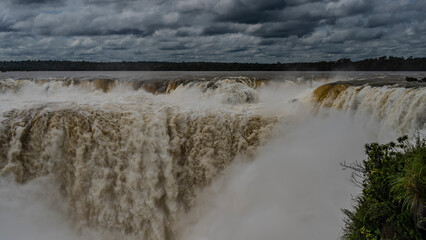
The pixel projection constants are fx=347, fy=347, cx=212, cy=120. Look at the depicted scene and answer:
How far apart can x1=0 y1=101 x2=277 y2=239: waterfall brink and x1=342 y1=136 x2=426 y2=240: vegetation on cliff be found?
664 cm

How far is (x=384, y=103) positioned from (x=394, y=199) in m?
6.37

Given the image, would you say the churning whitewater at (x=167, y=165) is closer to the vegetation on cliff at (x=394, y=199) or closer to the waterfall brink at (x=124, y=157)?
the waterfall brink at (x=124, y=157)

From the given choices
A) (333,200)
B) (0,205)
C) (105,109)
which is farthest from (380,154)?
(0,205)

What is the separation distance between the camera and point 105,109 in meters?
15.5

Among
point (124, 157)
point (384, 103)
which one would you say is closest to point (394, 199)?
point (384, 103)

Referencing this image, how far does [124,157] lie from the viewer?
14.5 metres

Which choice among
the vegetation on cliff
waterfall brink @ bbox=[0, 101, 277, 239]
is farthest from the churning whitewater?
the vegetation on cliff

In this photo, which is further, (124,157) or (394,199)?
(124,157)

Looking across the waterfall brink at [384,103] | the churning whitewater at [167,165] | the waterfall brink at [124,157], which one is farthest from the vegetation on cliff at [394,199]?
the waterfall brink at [124,157]

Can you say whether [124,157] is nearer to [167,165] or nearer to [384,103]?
[167,165]

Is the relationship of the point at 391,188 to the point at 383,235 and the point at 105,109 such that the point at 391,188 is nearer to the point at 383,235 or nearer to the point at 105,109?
the point at 383,235

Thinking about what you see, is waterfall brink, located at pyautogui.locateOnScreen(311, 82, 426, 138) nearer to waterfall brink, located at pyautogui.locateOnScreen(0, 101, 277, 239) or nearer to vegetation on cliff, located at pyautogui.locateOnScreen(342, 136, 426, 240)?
waterfall brink, located at pyautogui.locateOnScreen(0, 101, 277, 239)

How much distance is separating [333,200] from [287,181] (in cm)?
214

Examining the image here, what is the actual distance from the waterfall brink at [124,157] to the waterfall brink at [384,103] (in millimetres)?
3074
